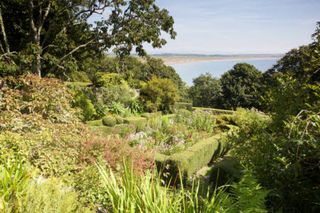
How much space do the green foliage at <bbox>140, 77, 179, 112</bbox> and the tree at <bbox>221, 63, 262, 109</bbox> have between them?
39.4 feet

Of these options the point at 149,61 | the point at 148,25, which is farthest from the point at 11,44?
the point at 149,61

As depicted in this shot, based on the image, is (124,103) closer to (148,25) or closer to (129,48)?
(129,48)

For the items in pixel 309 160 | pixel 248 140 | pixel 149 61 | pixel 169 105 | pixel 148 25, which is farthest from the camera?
pixel 149 61

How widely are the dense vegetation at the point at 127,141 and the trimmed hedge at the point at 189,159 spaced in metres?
0.03

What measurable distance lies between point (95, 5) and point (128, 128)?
769 centimetres

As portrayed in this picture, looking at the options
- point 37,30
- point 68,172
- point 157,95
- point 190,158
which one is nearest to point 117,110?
point 157,95

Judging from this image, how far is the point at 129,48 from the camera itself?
1522cm

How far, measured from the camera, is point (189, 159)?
7.46m

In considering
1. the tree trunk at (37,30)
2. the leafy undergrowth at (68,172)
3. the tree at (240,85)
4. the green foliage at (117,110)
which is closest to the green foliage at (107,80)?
the green foliage at (117,110)

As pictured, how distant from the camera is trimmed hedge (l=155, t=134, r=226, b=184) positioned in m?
7.09

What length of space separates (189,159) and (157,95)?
10335 millimetres

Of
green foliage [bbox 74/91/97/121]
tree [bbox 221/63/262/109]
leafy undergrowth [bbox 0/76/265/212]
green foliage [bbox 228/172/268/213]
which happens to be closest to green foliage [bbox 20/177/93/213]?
leafy undergrowth [bbox 0/76/265/212]

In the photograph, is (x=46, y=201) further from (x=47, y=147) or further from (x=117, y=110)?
(x=117, y=110)

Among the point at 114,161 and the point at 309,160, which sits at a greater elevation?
the point at 309,160
